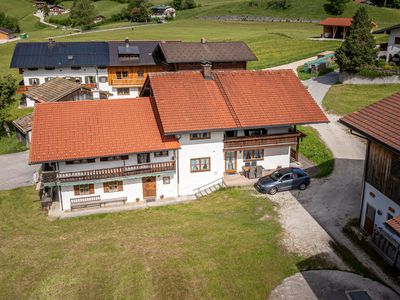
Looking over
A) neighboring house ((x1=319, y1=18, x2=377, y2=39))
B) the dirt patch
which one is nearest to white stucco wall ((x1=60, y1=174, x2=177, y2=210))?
the dirt patch

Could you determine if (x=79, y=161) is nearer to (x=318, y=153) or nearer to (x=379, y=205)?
(x=379, y=205)

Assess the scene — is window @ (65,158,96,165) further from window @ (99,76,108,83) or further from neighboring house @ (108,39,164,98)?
window @ (99,76,108,83)

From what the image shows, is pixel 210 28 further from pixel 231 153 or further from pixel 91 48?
pixel 231 153

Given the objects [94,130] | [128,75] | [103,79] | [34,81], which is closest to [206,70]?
[94,130]

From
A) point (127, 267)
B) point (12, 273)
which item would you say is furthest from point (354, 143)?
point (12, 273)

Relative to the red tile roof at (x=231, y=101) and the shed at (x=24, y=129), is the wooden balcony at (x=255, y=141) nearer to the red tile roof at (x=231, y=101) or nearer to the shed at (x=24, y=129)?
the red tile roof at (x=231, y=101)

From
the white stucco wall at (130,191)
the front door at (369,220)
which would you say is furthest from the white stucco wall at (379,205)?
the white stucco wall at (130,191)
